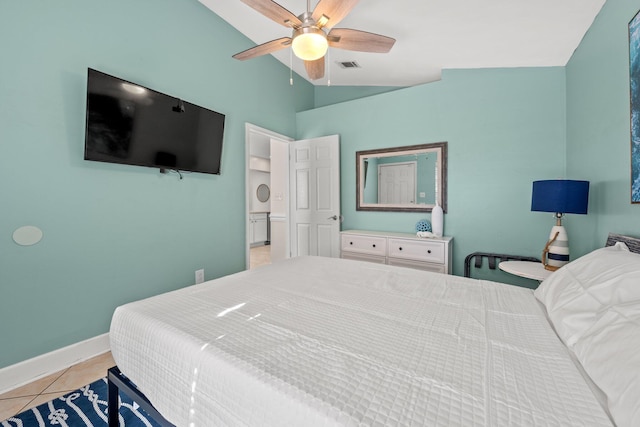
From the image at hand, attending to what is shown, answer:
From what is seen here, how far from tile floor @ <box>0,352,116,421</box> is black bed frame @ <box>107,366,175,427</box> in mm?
654

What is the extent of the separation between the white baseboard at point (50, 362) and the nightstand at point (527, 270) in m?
3.27

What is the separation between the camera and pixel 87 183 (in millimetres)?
2041

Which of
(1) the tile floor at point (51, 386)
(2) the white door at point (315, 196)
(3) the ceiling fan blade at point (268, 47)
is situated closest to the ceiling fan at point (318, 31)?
(3) the ceiling fan blade at point (268, 47)

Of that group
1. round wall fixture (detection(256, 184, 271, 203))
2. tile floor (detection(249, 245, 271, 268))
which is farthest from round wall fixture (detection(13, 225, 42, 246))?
round wall fixture (detection(256, 184, 271, 203))

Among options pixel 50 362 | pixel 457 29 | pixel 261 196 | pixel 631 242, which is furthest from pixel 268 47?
pixel 261 196

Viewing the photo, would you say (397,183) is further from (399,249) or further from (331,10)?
(331,10)

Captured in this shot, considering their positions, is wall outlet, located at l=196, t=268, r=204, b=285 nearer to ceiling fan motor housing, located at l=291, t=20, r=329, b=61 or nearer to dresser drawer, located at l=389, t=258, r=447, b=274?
dresser drawer, located at l=389, t=258, r=447, b=274

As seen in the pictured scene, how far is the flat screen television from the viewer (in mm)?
1977

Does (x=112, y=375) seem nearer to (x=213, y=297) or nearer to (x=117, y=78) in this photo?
(x=213, y=297)

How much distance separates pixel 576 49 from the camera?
7.91 feet

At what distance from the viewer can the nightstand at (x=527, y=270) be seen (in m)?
2.10

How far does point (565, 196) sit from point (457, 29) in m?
1.66

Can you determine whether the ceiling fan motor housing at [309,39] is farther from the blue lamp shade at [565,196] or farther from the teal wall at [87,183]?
the blue lamp shade at [565,196]

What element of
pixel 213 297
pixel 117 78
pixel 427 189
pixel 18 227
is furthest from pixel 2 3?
pixel 427 189
